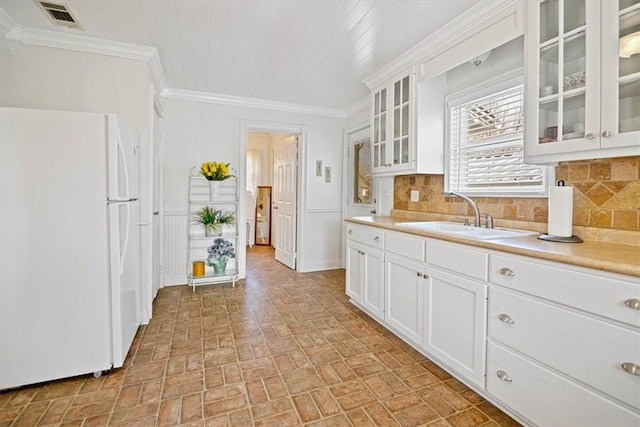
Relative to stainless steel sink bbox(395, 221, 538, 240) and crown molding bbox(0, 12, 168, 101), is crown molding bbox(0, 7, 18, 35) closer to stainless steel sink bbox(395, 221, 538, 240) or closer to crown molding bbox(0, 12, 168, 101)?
crown molding bbox(0, 12, 168, 101)

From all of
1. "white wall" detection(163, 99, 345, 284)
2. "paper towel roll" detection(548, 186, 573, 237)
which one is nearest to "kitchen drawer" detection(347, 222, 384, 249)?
"paper towel roll" detection(548, 186, 573, 237)

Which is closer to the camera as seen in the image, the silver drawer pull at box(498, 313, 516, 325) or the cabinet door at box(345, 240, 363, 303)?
the silver drawer pull at box(498, 313, 516, 325)

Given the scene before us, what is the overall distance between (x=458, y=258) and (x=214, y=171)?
3.07 m

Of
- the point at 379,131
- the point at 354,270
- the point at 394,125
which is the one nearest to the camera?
the point at 394,125

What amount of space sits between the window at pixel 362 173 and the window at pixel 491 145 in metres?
1.66

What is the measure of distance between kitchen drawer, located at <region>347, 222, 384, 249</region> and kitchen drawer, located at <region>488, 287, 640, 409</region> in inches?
45.3

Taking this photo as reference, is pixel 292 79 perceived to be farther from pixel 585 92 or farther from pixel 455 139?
pixel 585 92

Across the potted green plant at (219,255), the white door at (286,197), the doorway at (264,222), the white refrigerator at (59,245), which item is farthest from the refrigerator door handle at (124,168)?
the doorway at (264,222)

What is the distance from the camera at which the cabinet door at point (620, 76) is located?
1.41 m

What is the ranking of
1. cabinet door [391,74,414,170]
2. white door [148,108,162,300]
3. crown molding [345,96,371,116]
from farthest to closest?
crown molding [345,96,371,116]
white door [148,108,162,300]
cabinet door [391,74,414,170]

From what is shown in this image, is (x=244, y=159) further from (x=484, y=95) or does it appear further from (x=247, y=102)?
(x=484, y=95)

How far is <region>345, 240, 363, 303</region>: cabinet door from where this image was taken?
3150 mm

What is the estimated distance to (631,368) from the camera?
1.17m

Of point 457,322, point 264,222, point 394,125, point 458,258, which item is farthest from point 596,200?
point 264,222
